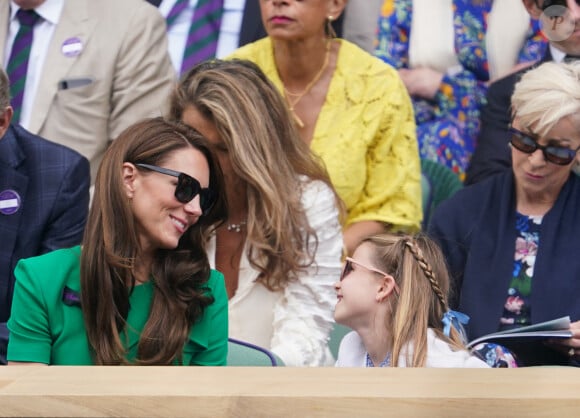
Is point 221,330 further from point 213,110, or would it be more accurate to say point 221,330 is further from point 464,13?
point 464,13

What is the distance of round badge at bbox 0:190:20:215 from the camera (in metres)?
3.64

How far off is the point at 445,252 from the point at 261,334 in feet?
2.10

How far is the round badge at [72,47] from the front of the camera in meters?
4.82

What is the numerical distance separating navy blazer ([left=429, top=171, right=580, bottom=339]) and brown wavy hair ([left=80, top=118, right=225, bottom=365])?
0.90 metres

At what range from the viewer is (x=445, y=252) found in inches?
150

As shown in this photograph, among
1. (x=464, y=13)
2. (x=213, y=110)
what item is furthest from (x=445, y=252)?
(x=464, y=13)

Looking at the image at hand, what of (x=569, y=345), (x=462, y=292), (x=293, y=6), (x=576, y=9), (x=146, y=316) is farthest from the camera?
(x=293, y=6)

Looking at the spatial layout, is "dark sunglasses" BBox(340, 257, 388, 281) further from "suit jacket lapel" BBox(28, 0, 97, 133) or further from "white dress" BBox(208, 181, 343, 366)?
"suit jacket lapel" BBox(28, 0, 97, 133)

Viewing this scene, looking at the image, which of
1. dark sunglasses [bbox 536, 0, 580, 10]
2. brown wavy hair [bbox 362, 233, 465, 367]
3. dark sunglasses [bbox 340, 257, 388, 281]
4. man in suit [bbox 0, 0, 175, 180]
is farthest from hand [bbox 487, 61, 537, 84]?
dark sunglasses [bbox 340, 257, 388, 281]

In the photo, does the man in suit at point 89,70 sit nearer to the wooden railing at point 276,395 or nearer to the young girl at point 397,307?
the young girl at point 397,307

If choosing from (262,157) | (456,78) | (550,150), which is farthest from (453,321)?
(456,78)

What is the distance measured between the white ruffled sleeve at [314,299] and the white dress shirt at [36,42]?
4.65ft

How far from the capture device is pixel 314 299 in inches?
152

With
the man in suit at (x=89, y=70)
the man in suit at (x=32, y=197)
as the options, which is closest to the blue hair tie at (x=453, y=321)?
the man in suit at (x=32, y=197)
